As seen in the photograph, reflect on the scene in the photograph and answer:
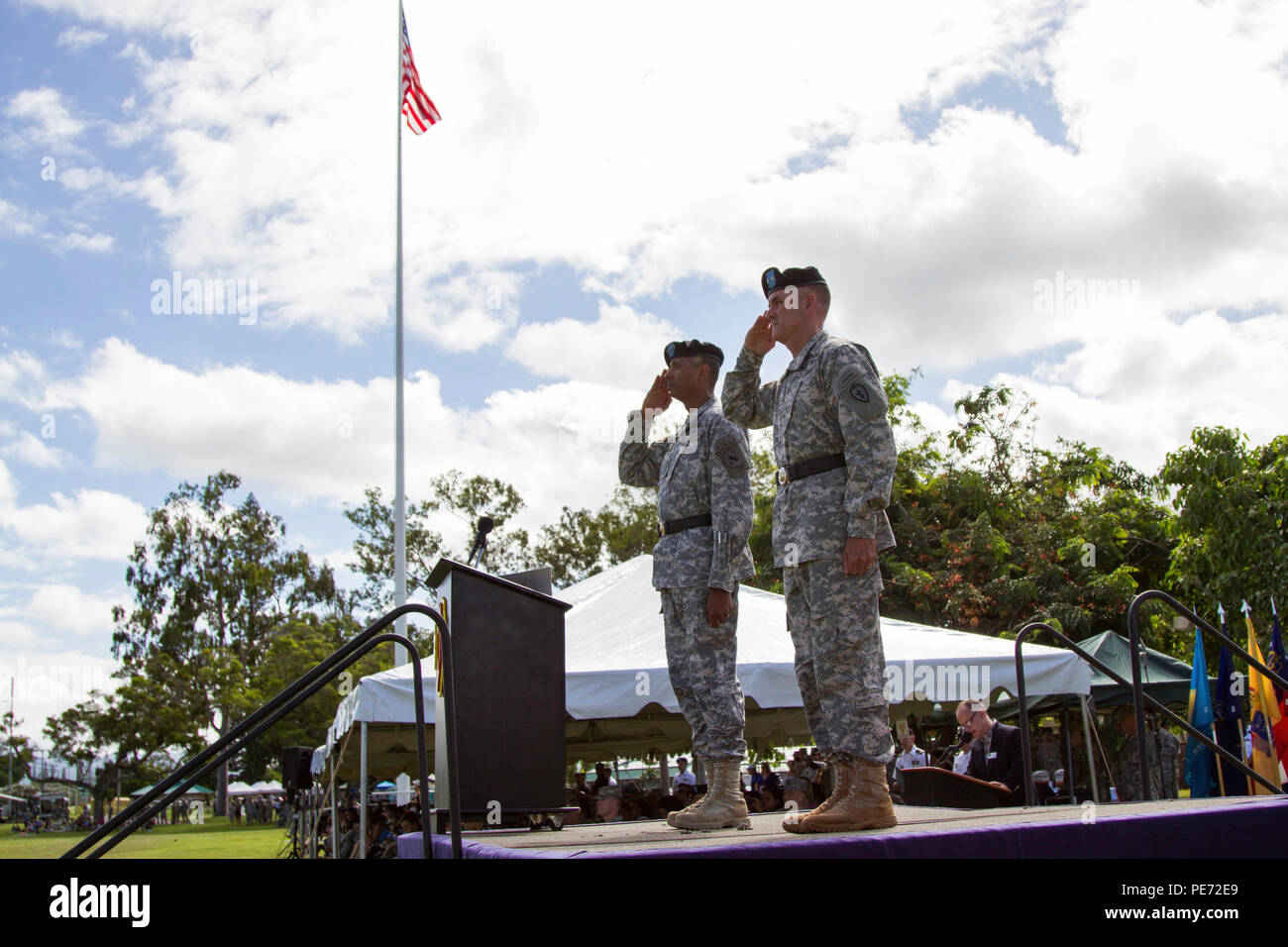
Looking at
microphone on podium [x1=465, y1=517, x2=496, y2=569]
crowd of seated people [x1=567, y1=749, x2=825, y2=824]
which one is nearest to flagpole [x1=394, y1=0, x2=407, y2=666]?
crowd of seated people [x1=567, y1=749, x2=825, y2=824]

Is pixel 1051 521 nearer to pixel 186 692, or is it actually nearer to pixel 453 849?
pixel 453 849

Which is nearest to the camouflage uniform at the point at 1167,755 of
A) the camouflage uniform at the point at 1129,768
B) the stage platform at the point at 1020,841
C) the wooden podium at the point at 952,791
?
the camouflage uniform at the point at 1129,768

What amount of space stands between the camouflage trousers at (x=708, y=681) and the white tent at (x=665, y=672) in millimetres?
3379

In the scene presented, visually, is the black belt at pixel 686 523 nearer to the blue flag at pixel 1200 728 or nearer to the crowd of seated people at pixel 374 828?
the blue flag at pixel 1200 728

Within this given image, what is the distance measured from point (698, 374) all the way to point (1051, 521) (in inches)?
846

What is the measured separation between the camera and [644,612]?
11.4m

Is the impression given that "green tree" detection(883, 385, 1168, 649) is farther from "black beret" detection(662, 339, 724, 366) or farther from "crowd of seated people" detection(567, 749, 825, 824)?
"black beret" detection(662, 339, 724, 366)

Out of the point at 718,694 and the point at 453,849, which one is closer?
the point at 453,849

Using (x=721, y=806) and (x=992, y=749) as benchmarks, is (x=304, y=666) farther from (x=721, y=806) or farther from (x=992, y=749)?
(x=721, y=806)

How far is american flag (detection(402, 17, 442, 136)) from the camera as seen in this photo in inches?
781

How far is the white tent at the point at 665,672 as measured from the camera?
364 inches

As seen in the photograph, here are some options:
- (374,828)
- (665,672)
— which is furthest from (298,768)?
(665,672)

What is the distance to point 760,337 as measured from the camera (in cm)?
482
